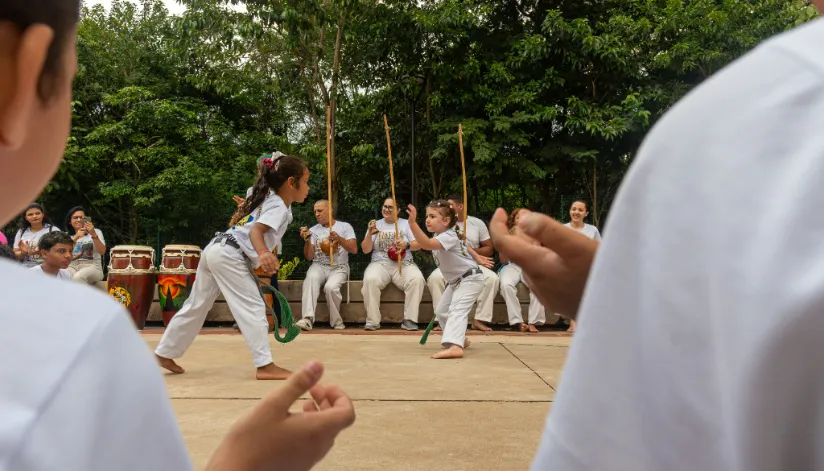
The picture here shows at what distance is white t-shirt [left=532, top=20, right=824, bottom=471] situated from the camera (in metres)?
0.42

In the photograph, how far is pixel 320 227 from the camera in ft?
33.1

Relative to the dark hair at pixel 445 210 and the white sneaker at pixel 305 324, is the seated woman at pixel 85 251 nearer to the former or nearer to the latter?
the white sneaker at pixel 305 324

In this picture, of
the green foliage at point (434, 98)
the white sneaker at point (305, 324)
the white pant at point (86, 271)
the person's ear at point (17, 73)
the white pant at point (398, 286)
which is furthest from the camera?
the green foliage at point (434, 98)

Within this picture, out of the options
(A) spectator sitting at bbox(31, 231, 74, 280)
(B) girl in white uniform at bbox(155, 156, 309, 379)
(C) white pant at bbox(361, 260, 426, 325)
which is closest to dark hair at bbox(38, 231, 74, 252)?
(A) spectator sitting at bbox(31, 231, 74, 280)

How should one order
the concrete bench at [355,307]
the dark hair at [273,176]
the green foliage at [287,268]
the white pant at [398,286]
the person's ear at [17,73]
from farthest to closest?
the green foliage at [287,268] < the concrete bench at [355,307] < the white pant at [398,286] < the dark hair at [273,176] < the person's ear at [17,73]

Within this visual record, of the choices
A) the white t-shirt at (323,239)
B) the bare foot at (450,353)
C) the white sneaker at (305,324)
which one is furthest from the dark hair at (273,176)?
the white t-shirt at (323,239)

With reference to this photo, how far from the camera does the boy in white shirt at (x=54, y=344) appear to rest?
1.56ft

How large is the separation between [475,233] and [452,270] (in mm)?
2224

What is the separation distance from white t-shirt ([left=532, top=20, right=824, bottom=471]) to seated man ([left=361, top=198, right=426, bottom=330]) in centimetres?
861

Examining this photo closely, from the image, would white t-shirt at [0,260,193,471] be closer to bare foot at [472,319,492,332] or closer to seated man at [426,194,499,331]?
seated man at [426,194,499,331]

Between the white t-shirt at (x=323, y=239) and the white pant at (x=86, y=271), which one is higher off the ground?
the white t-shirt at (x=323, y=239)

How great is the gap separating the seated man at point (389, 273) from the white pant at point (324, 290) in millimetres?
361

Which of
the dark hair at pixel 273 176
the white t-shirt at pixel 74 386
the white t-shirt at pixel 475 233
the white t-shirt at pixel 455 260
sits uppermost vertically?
the dark hair at pixel 273 176

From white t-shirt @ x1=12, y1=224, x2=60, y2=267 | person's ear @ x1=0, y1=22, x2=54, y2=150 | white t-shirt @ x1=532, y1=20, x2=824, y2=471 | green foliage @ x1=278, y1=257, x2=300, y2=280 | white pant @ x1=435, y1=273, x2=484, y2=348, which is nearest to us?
white t-shirt @ x1=532, y1=20, x2=824, y2=471
